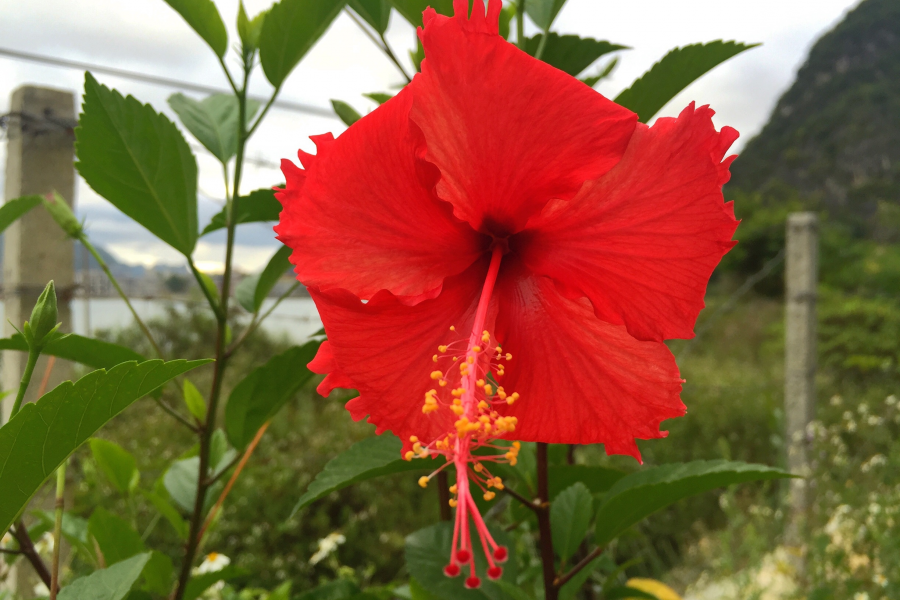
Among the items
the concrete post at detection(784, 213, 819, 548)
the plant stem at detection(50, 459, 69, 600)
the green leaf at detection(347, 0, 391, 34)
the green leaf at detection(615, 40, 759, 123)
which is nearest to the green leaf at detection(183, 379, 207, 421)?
the plant stem at detection(50, 459, 69, 600)

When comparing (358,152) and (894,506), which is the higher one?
(358,152)

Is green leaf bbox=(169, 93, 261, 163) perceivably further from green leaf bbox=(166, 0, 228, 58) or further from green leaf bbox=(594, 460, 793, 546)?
green leaf bbox=(594, 460, 793, 546)

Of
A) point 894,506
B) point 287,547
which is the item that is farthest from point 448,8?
point 287,547

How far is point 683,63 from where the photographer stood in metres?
0.42

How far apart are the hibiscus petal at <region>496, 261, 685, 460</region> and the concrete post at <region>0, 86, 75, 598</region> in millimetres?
1280

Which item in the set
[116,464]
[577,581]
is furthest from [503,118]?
[116,464]

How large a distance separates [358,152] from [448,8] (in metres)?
0.18

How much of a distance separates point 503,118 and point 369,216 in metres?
0.09

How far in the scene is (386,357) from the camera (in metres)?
0.32

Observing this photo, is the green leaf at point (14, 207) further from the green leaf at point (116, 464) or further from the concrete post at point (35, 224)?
the concrete post at point (35, 224)

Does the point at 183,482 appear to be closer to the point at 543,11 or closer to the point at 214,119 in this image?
the point at 214,119

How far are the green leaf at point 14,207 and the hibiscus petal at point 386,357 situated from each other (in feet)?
1.19

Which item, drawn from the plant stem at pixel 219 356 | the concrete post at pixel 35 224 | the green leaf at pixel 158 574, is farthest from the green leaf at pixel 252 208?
the concrete post at pixel 35 224

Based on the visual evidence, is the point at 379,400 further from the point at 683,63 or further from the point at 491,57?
the point at 683,63
